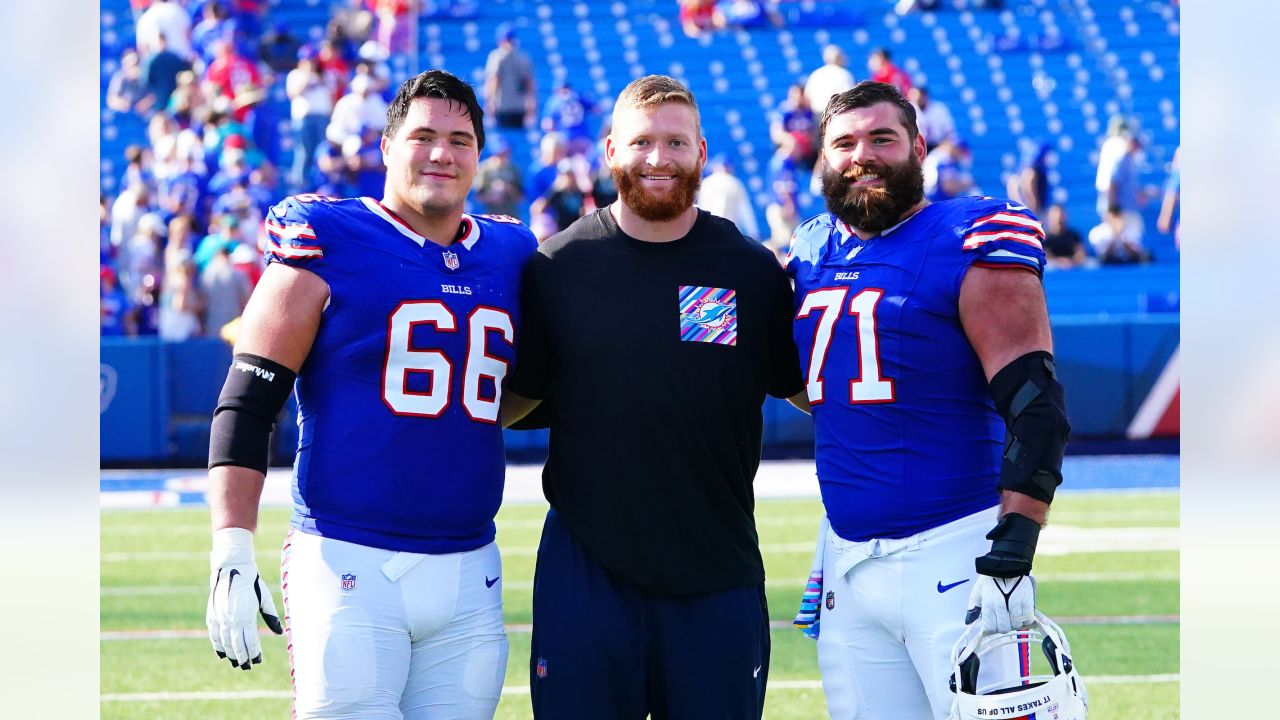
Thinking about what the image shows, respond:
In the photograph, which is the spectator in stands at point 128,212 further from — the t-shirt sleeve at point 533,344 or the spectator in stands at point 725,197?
the t-shirt sleeve at point 533,344

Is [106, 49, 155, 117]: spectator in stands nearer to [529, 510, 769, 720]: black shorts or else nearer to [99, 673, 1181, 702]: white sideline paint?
[99, 673, 1181, 702]: white sideline paint

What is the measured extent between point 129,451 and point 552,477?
9249mm

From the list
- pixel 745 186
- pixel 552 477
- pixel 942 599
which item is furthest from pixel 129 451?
pixel 942 599

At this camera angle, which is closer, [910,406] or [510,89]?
[910,406]

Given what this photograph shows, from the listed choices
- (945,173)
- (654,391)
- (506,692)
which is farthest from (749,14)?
(654,391)

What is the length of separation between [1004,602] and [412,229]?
1582 millimetres

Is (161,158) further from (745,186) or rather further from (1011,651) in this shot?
(1011,651)

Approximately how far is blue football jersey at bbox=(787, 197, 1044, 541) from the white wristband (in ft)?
4.35

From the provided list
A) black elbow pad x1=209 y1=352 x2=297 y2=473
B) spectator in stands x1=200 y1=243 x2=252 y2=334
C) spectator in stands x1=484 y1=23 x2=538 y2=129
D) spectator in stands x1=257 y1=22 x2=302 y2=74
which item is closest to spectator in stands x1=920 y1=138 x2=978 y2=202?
spectator in stands x1=484 y1=23 x2=538 y2=129

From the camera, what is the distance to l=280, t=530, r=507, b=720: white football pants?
309 centimetres

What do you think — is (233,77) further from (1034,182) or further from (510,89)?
(1034,182)

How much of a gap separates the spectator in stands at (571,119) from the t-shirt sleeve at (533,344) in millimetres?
12229

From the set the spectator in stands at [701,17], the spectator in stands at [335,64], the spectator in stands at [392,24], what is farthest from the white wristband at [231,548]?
the spectator in stands at [701,17]

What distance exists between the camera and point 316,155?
15.5m
